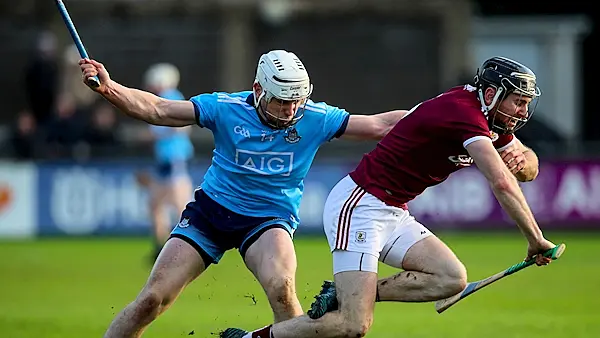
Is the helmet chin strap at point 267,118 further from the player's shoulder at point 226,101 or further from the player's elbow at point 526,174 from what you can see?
the player's elbow at point 526,174

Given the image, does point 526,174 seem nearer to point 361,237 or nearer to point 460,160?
point 460,160

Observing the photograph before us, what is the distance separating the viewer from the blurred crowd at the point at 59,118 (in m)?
21.4

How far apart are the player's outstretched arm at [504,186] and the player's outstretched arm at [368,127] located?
109 centimetres

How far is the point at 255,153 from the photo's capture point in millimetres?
9133

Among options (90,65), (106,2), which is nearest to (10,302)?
(90,65)

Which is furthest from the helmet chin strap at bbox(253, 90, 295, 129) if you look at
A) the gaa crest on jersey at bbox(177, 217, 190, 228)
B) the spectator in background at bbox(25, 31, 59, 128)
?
the spectator in background at bbox(25, 31, 59, 128)

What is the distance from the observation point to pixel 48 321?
12.1 meters

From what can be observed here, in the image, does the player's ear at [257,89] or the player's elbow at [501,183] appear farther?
the player's ear at [257,89]

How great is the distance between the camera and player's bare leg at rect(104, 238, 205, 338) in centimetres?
875

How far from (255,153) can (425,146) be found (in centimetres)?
122

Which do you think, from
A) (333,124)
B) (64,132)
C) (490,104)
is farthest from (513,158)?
(64,132)

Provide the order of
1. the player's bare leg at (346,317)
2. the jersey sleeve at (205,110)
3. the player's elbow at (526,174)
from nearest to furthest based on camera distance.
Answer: the player's bare leg at (346,317), the jersey sleeve at (205,110), the player's elbow at (526,174)

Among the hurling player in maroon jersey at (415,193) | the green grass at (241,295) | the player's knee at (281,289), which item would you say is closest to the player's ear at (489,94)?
the hurling player in maroon jersey at (415,193)

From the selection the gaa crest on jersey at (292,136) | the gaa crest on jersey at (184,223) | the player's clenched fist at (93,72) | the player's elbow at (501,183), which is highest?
the player's clenched fist at (93,72)
